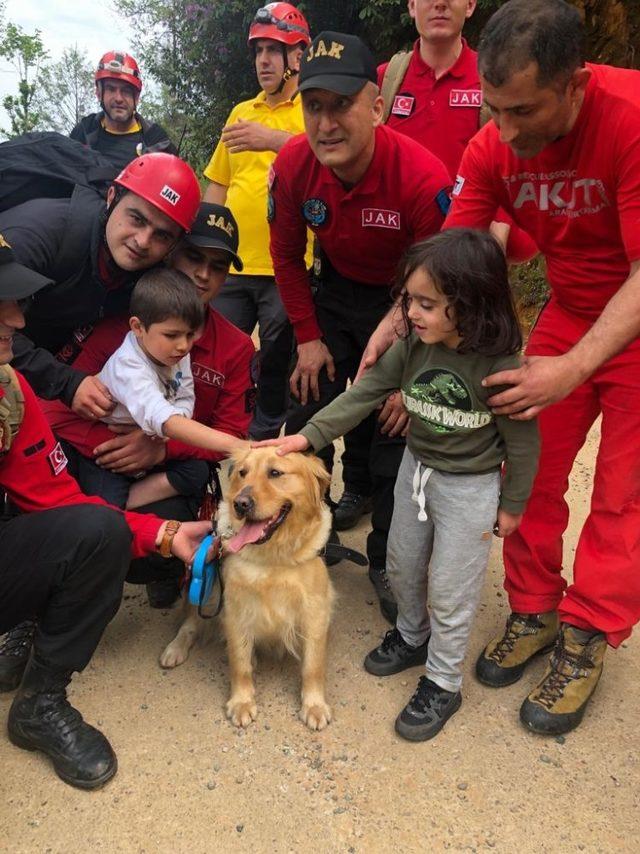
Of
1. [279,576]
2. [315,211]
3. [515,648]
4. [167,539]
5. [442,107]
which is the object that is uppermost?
[442,107]

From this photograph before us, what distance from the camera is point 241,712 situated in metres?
2.83

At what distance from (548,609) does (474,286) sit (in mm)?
1735

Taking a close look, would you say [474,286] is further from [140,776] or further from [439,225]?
[140,776]

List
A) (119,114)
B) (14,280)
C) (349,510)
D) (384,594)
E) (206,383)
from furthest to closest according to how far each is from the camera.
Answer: (119,114), (349,510), (384,594), (206,383), (14,280)

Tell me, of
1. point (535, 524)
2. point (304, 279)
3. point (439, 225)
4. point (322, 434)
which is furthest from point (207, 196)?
point (535, 524)

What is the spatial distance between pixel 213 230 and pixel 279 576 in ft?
5.76

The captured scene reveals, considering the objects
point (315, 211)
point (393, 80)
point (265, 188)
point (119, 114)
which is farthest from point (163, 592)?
point (119, 114)

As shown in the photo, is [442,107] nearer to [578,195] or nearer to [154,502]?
[578,195]

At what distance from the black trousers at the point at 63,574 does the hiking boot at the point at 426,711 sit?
4.30 feet

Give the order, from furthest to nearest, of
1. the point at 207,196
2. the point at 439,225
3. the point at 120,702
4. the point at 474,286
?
1. the point at 207,196
2. the point at 439,225
3. the point at 120,702
4. the point at 474,286

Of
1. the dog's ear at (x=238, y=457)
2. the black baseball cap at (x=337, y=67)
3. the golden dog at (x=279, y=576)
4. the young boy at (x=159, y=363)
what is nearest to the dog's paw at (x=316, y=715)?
the golden dog at (x=279, y=576)

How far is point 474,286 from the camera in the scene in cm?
233

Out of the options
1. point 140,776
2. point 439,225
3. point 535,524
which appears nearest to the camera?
point 140,776

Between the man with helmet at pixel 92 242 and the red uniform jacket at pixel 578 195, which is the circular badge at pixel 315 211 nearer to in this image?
the man with helmet at pixel 92 242
